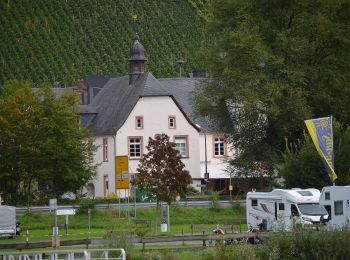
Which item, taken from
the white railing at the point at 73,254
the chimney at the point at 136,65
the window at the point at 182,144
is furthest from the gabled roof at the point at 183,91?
the white railing at the point at 73,254

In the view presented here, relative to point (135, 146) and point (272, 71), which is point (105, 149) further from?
point (272, 71)

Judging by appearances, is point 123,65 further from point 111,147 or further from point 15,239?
point 15,239

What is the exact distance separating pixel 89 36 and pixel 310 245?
13316 centimetres

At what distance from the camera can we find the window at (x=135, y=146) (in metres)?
92.2

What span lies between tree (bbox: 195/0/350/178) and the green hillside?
77965mm

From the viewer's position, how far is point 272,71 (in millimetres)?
64938

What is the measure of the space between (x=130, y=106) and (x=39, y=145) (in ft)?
53.2

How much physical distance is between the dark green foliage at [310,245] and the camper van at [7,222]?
24.0 m

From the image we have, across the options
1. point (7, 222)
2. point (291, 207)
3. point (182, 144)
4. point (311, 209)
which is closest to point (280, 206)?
point (291, 207)

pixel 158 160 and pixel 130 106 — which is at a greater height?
pixel 130 106

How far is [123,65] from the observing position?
153750mm

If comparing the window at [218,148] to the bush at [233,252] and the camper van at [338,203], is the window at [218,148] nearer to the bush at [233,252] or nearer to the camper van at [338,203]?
the camper van at [338,203]

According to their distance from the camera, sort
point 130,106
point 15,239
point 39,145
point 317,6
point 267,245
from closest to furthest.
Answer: point 267,245, point 15,239, point 317,6, point 39,145, point 130,106

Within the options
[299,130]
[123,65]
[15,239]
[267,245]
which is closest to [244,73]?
[299,130]
